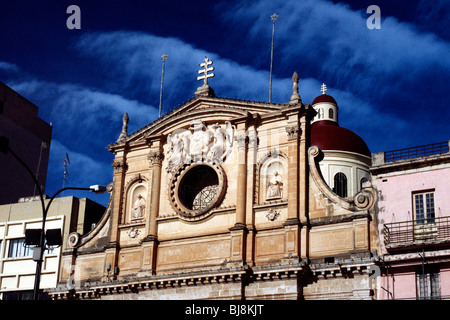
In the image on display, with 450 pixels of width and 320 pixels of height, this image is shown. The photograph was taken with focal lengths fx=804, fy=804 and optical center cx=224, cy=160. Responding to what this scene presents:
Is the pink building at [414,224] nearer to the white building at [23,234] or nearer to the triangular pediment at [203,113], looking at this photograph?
the triangular pediment at [203,113]

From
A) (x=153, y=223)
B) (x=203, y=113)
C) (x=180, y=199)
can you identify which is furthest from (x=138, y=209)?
(x=203, y=113)

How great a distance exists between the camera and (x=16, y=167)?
5272 centimetres

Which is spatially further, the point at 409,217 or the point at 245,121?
the point at 245,121

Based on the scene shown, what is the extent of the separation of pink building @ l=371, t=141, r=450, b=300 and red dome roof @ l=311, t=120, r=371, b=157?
12.3 meters

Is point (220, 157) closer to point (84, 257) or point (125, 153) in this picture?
point (125, 153)

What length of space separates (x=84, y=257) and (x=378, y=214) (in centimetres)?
Result: 1596

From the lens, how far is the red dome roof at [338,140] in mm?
47781

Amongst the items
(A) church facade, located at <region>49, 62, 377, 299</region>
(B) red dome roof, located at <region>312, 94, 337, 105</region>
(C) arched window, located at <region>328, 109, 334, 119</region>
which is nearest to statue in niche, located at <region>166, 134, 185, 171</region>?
(A) church facade, located at <region>49, 62, 377, 299</region>

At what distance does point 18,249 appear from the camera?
46.2m

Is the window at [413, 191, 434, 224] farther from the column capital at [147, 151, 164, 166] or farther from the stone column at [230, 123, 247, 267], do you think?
the column capital at [147, 151, 164, 166]

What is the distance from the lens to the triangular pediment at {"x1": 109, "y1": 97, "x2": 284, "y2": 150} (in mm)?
39344

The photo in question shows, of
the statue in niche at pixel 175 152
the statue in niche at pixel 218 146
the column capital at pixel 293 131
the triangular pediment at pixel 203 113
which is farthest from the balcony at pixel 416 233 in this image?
the statue in niche at pixel 175 152

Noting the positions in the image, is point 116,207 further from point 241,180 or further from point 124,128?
point 241,180
